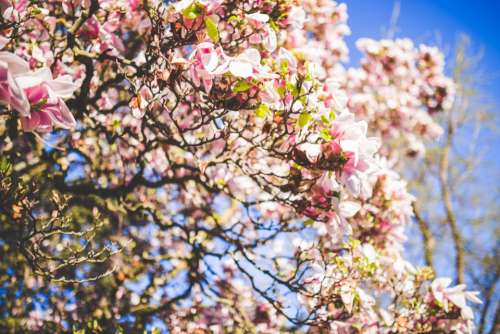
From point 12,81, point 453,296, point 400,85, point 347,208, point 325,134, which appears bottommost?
point 453,296

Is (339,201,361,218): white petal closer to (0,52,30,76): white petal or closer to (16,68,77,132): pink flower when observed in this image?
(16,68,77,132): pink flower

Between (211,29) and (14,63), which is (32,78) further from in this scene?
(211,29)

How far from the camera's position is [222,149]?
2768 millimetres

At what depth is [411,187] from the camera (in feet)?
34.4

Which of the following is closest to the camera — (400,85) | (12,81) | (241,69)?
(12,81)

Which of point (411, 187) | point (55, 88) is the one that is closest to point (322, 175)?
point (55, 88)

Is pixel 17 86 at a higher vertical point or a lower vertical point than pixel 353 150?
lower

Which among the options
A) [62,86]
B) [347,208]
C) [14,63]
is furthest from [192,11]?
[347,208]

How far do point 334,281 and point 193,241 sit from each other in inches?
47.3

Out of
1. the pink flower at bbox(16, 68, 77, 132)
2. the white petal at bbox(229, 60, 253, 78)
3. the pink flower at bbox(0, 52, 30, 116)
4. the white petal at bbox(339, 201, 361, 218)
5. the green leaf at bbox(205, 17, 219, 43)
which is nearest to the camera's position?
the pink flower at bbox(0, 52, 30, 116)

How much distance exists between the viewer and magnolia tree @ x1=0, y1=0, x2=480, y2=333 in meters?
1.77

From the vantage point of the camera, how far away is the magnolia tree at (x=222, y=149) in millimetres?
1768

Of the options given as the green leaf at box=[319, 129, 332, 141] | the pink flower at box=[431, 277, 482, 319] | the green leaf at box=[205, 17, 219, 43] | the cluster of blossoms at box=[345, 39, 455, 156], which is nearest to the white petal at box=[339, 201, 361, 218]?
the green leaf at box=[319, 129, 332, 141]

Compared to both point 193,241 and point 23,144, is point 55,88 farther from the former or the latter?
point 23,144
